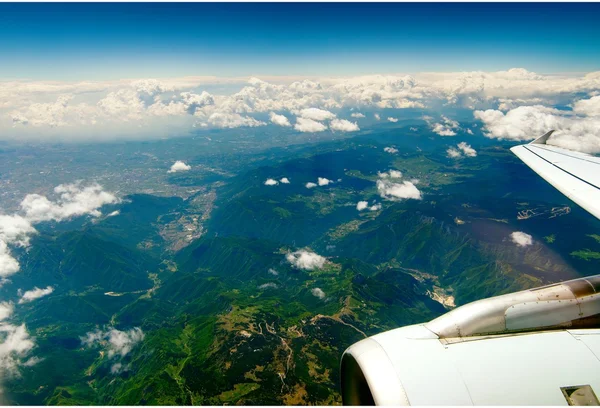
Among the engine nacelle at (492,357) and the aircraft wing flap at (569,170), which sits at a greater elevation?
the aircraft wing flap at (569,170)

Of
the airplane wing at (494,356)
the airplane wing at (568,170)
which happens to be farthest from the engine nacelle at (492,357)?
the airplane wing at (568,170)

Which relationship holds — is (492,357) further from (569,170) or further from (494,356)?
(569,170)

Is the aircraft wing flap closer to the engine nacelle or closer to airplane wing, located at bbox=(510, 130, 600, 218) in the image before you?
airplane wing, located at bbox=(510, 130, 600, 218)

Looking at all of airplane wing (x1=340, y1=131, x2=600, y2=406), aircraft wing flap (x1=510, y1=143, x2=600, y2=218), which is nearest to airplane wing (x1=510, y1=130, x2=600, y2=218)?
aircraft wing flap (x1=510, y1=143, x2=600, y2=218)

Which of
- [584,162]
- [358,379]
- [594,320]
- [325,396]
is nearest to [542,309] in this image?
[594,320]

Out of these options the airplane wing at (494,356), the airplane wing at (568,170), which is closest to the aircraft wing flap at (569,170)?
the airplane wing at (568,170)

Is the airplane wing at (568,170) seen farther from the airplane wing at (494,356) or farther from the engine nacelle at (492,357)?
the airplane wing at (494,356)

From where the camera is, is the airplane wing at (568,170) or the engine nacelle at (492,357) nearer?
the engine nacelle at (492,357)
